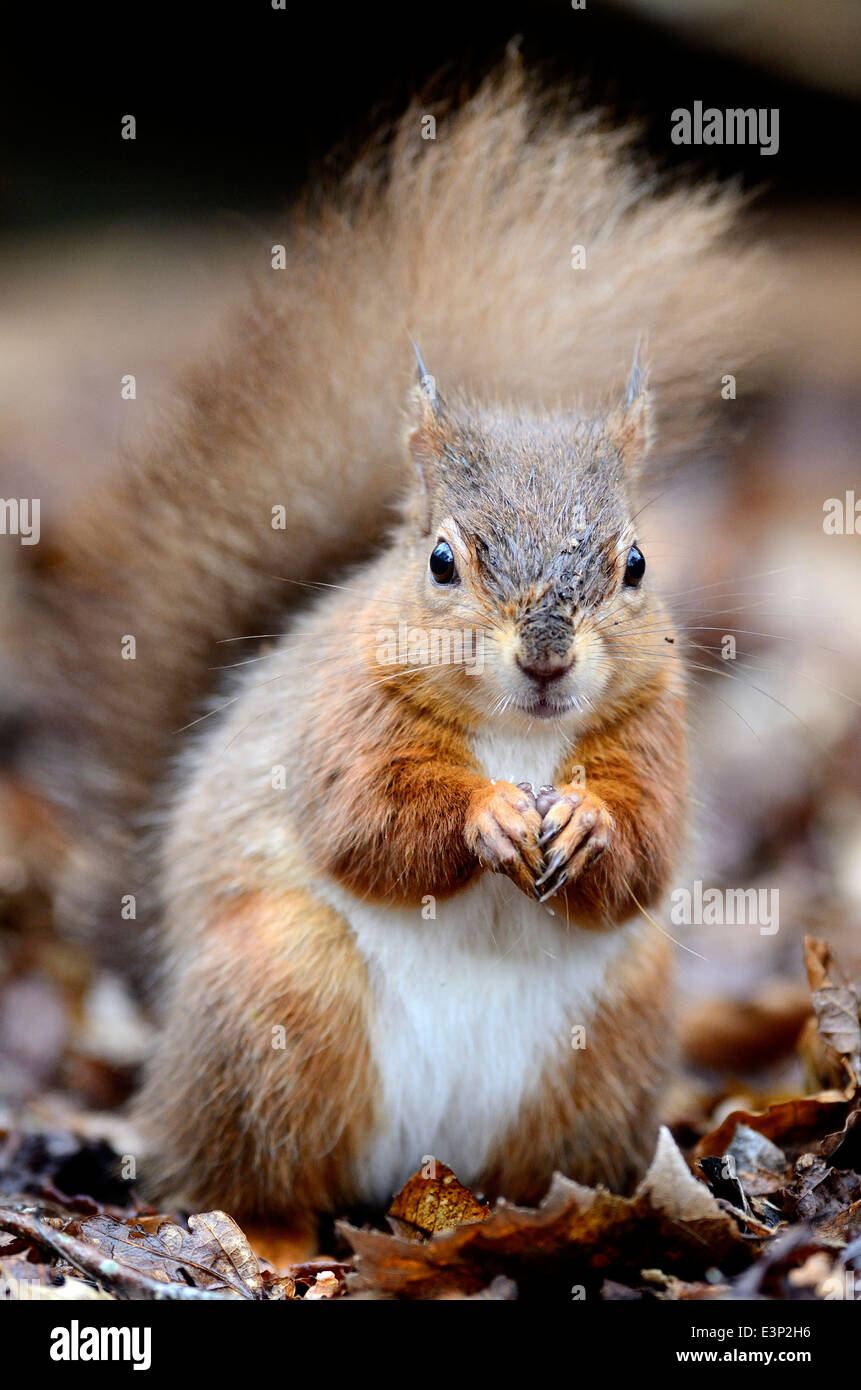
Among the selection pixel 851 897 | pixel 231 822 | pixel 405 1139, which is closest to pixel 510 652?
pixel 231 822

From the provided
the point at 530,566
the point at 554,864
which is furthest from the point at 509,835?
Answer: the point at 530,566

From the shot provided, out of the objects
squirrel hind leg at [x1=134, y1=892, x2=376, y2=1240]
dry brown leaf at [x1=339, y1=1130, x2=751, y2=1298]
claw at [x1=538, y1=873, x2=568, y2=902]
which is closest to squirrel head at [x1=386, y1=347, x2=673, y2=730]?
claw at [x1=538, y1=873, x2=568, y2=902]

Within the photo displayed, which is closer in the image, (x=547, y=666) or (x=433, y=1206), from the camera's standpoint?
(x=547, y=666)

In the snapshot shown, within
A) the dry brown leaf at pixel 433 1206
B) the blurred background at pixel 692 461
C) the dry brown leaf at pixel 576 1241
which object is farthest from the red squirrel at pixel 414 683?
the dry brown leaf at pixel 576 1241

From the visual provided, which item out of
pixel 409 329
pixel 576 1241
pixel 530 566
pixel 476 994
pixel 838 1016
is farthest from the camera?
pixel 409 329

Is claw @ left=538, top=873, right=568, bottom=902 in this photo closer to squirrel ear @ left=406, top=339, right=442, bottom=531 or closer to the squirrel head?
the squirrel head

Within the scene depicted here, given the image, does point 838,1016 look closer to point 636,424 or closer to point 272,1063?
point 272,1063
